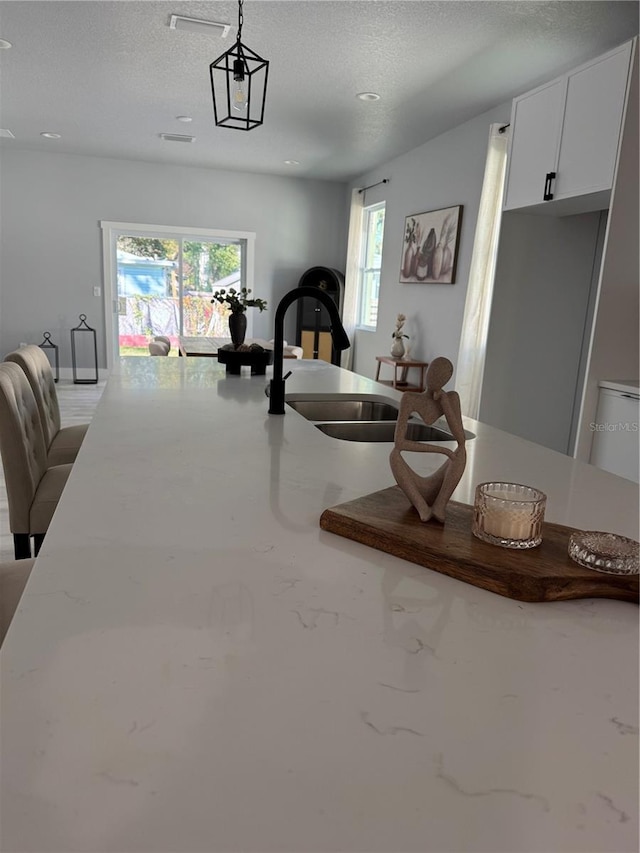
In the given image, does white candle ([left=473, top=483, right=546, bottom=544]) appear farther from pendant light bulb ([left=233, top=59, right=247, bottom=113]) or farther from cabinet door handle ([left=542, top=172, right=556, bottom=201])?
cabinet door handle ([left=542, top=172, right=556, bottom=201])

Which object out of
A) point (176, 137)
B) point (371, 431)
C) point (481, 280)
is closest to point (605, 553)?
point (371, 431)

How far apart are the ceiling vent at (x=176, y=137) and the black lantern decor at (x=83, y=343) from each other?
8.54 ft

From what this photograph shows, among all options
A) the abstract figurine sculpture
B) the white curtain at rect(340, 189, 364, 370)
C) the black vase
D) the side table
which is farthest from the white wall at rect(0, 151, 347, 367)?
the abstract figurine sculpture

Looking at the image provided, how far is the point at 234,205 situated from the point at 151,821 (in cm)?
820

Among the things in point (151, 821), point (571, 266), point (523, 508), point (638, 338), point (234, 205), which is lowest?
point (151, 821)

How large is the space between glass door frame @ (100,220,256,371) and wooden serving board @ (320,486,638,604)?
7421 millimetres

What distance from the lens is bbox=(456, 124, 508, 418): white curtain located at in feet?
14.8

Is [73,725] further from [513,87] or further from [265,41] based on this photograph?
[513,87]

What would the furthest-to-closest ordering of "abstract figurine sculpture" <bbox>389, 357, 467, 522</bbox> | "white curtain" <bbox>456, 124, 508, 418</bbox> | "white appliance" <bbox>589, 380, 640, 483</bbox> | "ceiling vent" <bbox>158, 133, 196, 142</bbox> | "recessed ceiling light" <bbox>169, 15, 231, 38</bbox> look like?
"ceiling vent" <bbox>158, 133, 196, 142</bbox>, "white curtain" <bbox>456, 124, 508, 418</bbox>, "recessed ceiling light" <bbox>169, 15, 231, 38</bbox>, "white appliance" <bbox>589, 380, 640, 483</bbox>, "abstract figurine sculpture" <bbox>389, 357, 467, 522</bbox>

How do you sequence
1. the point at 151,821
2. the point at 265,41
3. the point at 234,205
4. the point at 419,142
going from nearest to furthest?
the point at 151,821 < the point at 265,41 < the point at 419,142 < the point at 234,205

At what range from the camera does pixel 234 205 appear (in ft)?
25.9

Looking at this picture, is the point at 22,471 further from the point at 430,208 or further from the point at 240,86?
the point at 430,208

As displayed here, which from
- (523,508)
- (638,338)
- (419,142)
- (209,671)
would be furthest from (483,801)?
(419,142)

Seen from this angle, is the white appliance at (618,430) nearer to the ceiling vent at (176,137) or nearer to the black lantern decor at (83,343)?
the ceiling vent at (176,137)
